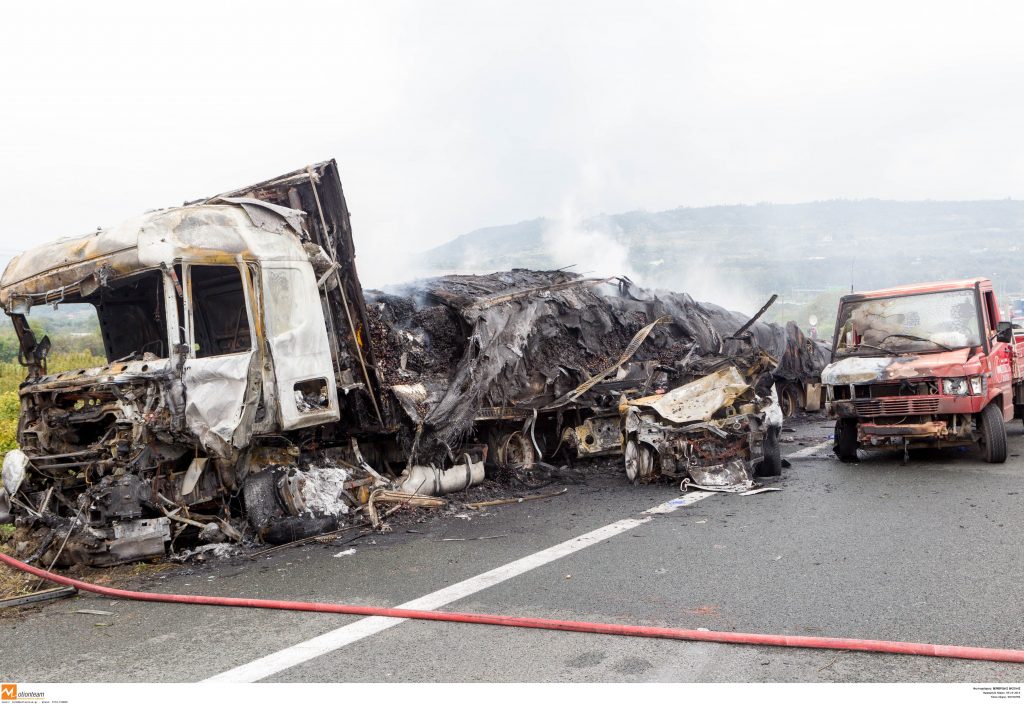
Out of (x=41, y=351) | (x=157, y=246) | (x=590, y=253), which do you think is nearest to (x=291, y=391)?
(x=157, y=246)

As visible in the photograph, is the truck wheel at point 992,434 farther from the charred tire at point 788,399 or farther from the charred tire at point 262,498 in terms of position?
the charred tire at point 262,498

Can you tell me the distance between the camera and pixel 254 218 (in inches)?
300

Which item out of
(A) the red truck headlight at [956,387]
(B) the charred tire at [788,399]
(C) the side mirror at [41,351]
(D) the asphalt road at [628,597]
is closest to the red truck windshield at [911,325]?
(A) the red truck headlight at [956,387]

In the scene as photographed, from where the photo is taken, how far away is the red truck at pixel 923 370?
9312 mm

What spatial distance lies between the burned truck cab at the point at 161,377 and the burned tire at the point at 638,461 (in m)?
3.50

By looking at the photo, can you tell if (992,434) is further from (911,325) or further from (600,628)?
(600,628)

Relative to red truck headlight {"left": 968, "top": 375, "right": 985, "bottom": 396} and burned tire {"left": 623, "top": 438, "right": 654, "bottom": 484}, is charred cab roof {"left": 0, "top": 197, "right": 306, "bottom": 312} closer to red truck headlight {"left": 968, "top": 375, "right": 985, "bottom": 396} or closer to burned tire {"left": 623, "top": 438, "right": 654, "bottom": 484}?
burned tire {"left": 623, "top": 438, "right": 654, "bottom": 484}

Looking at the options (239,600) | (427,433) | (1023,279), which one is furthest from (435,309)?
(1023,279)

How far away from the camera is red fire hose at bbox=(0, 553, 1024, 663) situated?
156 inches

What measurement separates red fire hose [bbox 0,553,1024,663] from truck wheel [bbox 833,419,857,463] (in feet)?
21.0

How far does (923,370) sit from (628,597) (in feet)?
19.0

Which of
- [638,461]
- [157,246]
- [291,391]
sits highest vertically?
[157,246]

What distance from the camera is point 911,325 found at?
10.4 m
